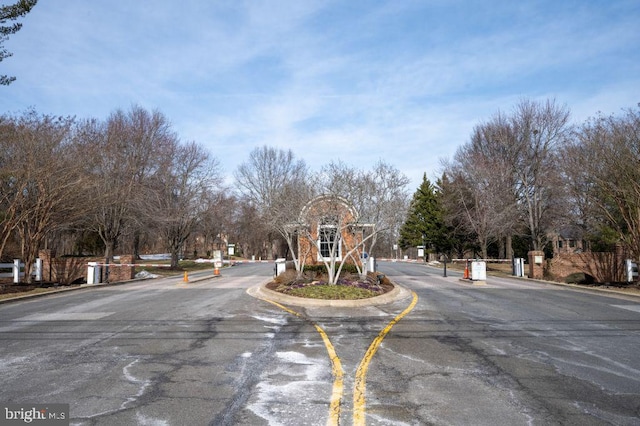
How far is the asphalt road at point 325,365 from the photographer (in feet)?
16.7

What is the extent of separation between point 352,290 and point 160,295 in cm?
707

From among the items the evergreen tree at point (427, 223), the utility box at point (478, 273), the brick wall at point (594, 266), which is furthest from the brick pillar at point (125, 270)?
the evergreen tree at point (427, 223)

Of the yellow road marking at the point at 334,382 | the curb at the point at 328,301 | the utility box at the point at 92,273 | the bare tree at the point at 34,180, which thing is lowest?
the yellow road marking at the point at 334,382

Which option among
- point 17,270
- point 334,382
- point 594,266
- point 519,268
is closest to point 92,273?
point 17,270

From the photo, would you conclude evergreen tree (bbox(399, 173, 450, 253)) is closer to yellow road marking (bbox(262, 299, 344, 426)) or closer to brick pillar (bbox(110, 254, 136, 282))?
brick pillar (bbox(110, 254, 136, 282))

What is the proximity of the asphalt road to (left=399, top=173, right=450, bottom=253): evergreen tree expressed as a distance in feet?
134

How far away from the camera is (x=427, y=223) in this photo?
5653 cm

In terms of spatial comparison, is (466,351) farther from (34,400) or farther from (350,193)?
(350,193)

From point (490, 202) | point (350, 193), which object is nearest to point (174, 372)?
point (350, 193)

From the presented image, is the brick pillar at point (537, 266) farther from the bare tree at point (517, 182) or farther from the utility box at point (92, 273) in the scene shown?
the utility box at point (92, 273)

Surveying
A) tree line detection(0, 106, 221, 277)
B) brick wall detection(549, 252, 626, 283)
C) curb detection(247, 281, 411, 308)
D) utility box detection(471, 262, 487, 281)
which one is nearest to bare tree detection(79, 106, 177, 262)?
tree line detection(0, 106, 221, 277)

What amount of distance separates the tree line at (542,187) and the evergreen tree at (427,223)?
0.85 ft

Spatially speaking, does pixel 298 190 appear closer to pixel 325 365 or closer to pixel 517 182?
pixel 325 365

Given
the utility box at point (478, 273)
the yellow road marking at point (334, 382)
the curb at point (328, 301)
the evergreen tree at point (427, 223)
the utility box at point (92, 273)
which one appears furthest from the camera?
the evergreen tree at point (427, 223)
